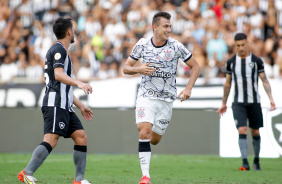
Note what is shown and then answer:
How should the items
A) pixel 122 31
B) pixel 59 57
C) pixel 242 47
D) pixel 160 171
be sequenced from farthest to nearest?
pixel 122 31, pixel 242 47, pixel 160 171, pixel 59 57

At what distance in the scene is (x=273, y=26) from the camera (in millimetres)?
17250

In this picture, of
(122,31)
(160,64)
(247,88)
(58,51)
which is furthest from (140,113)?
(122,31)

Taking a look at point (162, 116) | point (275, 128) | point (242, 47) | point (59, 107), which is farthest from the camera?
point (275, 128)

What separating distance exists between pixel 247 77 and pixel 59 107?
4.67 m

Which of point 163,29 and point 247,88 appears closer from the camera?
point 163,29

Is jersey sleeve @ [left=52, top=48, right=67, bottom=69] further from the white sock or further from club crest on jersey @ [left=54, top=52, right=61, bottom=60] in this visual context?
the white sock

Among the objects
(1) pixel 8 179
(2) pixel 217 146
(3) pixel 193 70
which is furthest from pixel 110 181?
(2) pixel 217 146

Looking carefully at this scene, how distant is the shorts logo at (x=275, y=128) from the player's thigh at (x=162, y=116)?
242 inches

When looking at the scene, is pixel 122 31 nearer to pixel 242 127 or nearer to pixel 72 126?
pixel 242 127

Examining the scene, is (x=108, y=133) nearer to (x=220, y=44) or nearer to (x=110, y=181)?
(x=220, y=44)

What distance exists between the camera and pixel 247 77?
998 cm

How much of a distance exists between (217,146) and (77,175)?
7.55 metres

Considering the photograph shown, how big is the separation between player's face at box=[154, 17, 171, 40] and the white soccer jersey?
0.16 metres

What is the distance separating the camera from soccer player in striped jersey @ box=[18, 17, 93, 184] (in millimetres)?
6316
